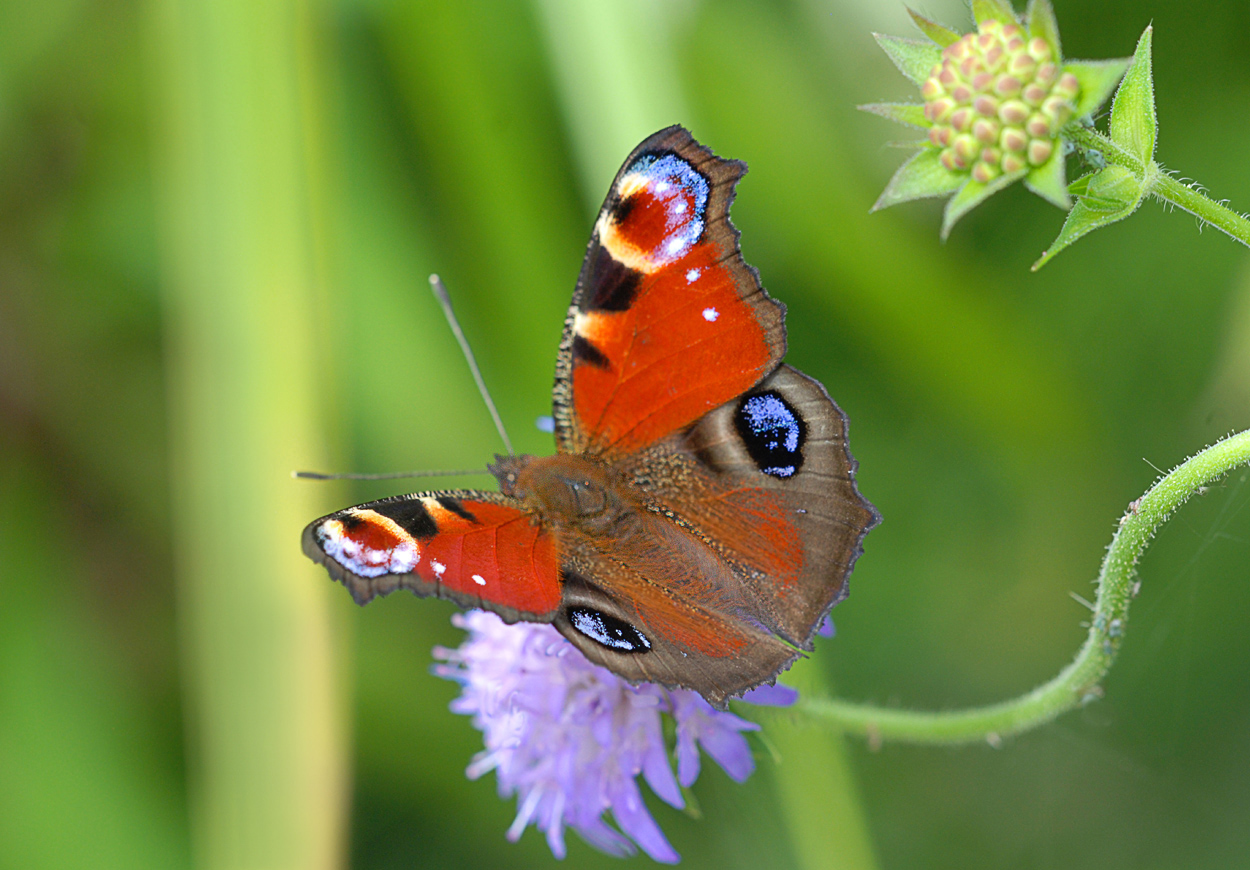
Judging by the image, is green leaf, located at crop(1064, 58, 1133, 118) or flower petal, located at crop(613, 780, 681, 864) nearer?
→ green leaf, located at crop(1064, 58, 1133, 118)

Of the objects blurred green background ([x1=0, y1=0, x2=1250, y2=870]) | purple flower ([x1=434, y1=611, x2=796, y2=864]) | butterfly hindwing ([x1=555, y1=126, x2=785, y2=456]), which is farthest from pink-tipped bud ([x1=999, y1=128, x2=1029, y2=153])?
blurred green background ([x1=0, y1=0, x2=1250, y2=870])

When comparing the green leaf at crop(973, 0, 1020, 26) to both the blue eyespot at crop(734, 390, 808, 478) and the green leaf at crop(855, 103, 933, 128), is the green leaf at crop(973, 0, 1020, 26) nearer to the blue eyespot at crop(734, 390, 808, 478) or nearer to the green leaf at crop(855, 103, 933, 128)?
the green leaf at crop(855, 103, 933, 128)

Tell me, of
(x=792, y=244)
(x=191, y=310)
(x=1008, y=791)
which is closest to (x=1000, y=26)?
(x=792, y=244)

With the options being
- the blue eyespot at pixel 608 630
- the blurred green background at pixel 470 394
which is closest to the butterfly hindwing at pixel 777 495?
the blue eyespot at pixel 608 630

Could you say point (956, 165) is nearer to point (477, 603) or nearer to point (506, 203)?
point (477, 603)

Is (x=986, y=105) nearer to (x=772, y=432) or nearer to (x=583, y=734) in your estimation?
(x=772, y=432)

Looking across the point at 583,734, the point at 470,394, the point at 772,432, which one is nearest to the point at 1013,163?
the point at 772,432
